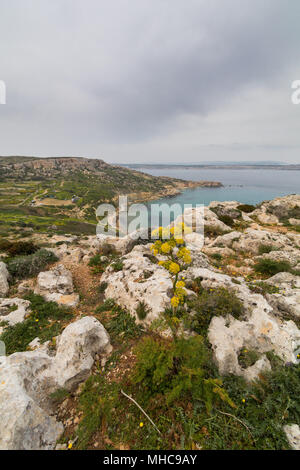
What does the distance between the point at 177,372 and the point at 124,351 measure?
164 cm

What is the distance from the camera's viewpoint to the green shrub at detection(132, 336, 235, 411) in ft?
11.2

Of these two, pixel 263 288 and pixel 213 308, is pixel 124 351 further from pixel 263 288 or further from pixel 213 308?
pixel 263 288

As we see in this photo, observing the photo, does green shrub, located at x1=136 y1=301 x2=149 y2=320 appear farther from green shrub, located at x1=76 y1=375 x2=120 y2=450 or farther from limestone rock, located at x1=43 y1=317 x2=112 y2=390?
green shrub, located at x1=76 y1=375 x2=120 y2=450

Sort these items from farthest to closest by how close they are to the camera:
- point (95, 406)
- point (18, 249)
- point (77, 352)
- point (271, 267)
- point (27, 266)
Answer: point (18, 249) → point (27, 266) → point (271, 267) → point (77, 352) → point (95, 406)

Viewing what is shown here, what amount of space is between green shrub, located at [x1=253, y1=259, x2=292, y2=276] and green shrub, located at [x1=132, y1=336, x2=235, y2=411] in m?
7.66

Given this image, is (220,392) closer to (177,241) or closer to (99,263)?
(177,241)

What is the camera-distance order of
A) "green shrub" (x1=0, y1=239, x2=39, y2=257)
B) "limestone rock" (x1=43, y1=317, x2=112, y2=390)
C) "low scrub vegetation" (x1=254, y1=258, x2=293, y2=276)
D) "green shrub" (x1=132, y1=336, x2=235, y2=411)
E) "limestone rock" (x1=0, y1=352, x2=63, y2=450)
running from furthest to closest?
"green shrub" (x1=0, y1=239, x2=39, y2=257), "low scrub vegetation" (x1=254, y1=258, x2=293, y2=276), "limestone rock" (x1=43, y1=317, x2=112, y2=390), "green shrub" (x1=132, y1=336, x2=235, y2=411), "limestone rock" (x1=0, y1=352, x2=63, y2=450)

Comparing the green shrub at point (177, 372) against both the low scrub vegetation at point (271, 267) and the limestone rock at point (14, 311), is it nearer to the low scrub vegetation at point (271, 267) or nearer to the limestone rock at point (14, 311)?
the limestone rock at point (14, 311)

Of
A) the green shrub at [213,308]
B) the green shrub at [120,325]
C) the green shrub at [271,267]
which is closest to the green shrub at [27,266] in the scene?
the green shrub at [120,325]

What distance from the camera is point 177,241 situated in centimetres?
414

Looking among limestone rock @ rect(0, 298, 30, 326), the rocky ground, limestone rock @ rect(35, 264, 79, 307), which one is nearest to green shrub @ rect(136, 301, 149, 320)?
the rocky ground

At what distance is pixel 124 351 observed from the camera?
481cm

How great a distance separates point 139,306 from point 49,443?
340 cm

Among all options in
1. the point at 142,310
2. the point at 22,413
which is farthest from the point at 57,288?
the point at 22,413
